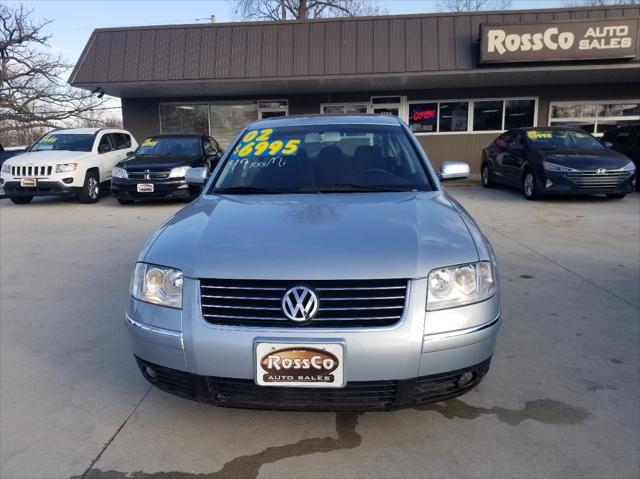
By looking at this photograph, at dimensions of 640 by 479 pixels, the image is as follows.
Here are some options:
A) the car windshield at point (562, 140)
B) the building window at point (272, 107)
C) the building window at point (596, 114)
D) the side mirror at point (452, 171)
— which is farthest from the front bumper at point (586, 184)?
the building window at point (272, 107)

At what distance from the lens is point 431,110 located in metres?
16.7

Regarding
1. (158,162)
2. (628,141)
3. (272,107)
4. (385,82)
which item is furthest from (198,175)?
(272,107)

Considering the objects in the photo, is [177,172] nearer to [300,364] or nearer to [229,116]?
[229,116]

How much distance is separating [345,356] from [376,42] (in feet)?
43.1

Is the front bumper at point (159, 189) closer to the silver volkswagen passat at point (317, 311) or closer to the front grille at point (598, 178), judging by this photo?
the front grille at point (598, 178)

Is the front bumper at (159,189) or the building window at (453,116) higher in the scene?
the building window at (453,116)

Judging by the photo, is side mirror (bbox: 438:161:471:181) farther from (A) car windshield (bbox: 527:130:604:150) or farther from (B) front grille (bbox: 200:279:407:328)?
(A) car windshield (bbox: 527:130:604:150)

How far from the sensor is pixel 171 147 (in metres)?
11.3

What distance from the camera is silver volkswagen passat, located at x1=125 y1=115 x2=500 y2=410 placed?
218 centimetres

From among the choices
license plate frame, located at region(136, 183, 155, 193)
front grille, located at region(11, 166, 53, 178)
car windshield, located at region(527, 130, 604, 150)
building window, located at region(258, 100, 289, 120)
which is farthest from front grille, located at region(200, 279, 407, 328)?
building window, located at region(258, 100, 289, 120)

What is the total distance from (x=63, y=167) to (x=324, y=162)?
29.5 feet

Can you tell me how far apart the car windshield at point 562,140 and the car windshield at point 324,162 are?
7.89 meters

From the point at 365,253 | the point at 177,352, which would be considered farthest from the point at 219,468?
the point at 365,253

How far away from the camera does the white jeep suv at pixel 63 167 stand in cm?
1062
